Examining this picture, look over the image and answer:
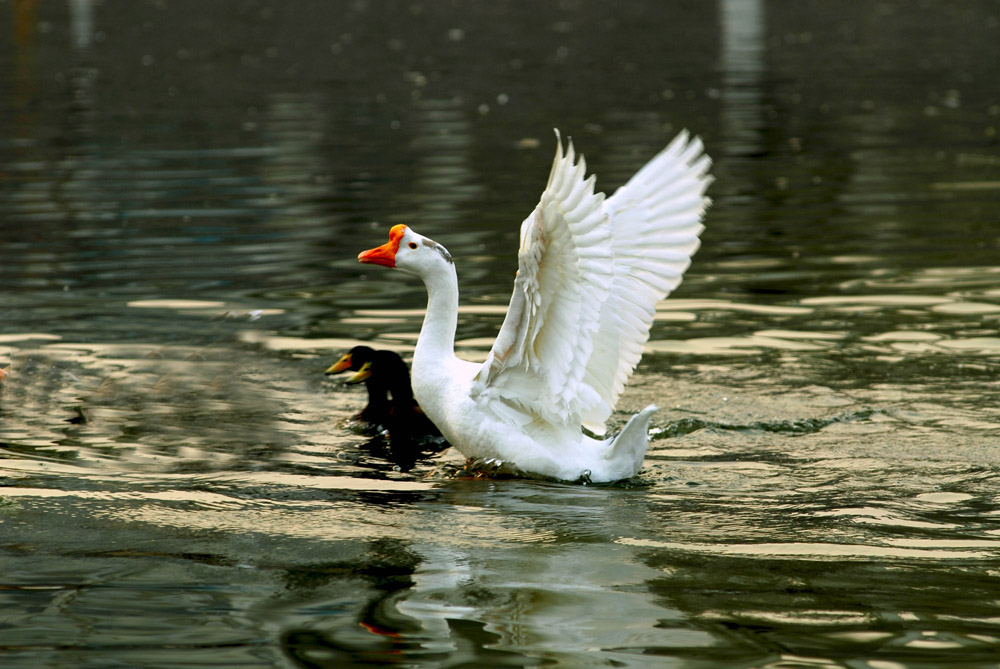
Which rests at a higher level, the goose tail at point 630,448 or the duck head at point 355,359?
the duck head at point 355,359

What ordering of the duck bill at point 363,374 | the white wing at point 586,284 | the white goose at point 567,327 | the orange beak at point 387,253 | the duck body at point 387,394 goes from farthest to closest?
1. the duck bill at point 363,374
2. the duck body at point 387,394
3. the orange beak at point 387,253
4. the white goose at point 567,327
5. the white wing at point 586,284

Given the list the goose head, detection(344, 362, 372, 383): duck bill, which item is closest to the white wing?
the goose head

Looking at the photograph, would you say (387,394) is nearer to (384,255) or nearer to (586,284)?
(384,255)

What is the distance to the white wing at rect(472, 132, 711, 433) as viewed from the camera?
234 inches

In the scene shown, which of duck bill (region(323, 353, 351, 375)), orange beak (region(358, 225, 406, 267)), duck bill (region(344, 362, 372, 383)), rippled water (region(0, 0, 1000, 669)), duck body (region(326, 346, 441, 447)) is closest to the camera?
rippled water (region(0, 0, 1000, 669))

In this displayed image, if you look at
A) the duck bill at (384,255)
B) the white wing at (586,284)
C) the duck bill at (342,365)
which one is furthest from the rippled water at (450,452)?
the duck bill at (384,255)

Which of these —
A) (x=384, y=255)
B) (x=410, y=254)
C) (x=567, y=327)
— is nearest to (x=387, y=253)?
(x=384, y=255)

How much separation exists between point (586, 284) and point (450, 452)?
83.2 inches

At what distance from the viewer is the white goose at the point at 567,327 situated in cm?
615

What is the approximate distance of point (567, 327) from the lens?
641 centimetres

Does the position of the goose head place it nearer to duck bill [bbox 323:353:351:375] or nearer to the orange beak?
the orange beak

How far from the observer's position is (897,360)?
28.5 ft

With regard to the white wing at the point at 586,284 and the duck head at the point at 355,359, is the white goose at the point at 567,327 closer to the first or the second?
the white wing at the point at 586,284

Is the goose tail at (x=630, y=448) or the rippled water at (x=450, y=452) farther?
the goose tail at (x=630, y=448)
